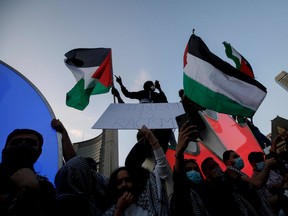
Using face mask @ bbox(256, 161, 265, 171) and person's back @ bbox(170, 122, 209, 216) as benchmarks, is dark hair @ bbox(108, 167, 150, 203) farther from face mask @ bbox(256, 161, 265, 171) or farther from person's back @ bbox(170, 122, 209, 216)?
face mask @ bbox(256, 161, 265, 171)

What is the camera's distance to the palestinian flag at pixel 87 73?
369 cm

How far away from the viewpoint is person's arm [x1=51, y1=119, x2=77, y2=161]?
2.52 meters

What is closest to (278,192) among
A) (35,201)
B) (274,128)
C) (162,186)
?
(274,128)

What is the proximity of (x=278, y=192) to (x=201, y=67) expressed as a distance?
Answer: 1667 millimetres

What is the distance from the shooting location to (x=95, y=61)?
13.5ft

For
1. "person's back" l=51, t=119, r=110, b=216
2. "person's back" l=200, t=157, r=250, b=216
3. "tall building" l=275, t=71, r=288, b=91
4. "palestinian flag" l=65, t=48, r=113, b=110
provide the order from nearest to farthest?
"person's back" l=51, t=119, r=110, b=216 → "person's back" l=200, t=157, r=250, b=216 → "palestinian flag" l=65, t=48, r=113, b=110 → "tall building" l=275, t=71, r=288, b=91

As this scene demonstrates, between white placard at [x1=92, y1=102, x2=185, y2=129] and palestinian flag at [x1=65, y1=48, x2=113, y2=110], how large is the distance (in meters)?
0.91

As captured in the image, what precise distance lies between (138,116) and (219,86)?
113 centimetres

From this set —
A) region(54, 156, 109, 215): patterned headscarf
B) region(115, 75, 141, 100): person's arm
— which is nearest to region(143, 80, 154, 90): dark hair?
region(115, 75, 141, 100): person's arm

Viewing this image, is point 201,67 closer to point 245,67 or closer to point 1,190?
point 245,67

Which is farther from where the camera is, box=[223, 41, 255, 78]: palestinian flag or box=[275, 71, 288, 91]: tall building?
box=[275, 71, 288, 91]: tall building

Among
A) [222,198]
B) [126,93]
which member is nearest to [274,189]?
[222,198]

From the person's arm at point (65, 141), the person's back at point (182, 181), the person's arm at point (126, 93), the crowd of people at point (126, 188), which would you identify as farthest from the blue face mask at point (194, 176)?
the person's arm at point (126, 93)

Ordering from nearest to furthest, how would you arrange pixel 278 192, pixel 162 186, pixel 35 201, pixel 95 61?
pixel 35 201 → pixel 162 186 → pixel 278 192 → pixel 95 61
